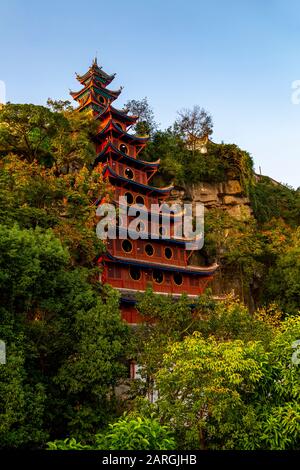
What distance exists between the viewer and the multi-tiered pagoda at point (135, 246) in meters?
19.5

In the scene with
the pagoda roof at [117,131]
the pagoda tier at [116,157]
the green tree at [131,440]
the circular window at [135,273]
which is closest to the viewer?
the green tree at [131,440]

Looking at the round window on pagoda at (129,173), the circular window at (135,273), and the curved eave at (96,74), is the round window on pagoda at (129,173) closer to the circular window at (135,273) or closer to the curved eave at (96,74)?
the circular window at (135,273)

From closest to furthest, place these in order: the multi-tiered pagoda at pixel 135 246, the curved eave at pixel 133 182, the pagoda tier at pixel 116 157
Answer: the multi-tiered pagoda at pixel 135 246, the curved eave at pixel 133 182, the pagoda tier at pixel 116 157

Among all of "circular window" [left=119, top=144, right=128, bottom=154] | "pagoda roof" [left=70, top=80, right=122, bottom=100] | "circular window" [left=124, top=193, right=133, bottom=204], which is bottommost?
"circular window" [left=124, top=193, right=133, bottom=204]

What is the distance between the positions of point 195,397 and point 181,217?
1572 cm

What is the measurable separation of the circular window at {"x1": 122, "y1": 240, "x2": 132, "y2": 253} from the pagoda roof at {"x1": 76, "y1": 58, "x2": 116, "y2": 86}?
1422 centimetres

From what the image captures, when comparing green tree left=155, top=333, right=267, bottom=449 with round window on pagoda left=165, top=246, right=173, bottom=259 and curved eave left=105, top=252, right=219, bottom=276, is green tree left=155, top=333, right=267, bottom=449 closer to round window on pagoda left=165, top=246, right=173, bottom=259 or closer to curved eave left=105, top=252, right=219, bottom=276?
curved eave left=105, top=252, right=219, bottom=276

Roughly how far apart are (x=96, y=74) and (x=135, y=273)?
1599cm

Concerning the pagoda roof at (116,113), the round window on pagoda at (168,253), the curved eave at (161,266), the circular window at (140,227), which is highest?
the pagoda roof at (116,113)

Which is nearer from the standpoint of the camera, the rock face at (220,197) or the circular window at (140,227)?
the circular window at (140,227)

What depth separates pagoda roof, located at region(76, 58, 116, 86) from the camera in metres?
28.6

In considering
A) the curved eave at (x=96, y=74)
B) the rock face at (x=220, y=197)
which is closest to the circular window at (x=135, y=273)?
the rock face at (x=220, y=197)

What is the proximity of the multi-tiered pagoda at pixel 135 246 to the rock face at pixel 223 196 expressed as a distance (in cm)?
497

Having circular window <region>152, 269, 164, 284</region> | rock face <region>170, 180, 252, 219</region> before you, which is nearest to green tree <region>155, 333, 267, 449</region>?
circular window <region>152, 269, 164, 284</region>
